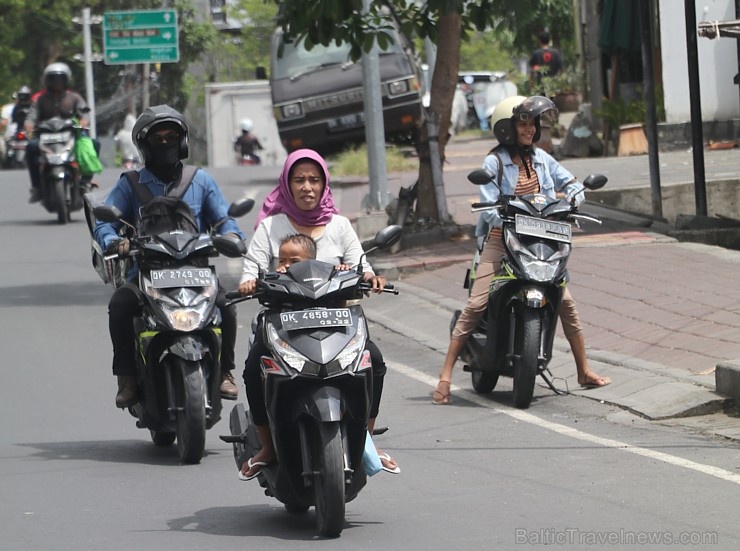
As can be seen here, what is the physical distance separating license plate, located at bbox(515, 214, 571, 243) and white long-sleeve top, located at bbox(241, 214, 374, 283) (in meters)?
2.57

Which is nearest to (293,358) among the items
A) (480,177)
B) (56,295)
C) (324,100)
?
(480,177)

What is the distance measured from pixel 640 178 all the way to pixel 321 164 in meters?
12.6

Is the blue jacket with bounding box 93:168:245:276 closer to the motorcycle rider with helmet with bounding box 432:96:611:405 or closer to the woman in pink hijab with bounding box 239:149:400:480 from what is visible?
the woman in pink hijab with bounding box 239:149:400:480

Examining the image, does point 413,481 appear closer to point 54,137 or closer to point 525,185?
point 525,185

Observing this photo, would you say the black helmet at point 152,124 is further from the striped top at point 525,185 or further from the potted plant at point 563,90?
the potted plant at point 563,90

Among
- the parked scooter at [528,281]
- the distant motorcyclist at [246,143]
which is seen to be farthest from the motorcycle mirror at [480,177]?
the distant motorcyclist at [246,143]

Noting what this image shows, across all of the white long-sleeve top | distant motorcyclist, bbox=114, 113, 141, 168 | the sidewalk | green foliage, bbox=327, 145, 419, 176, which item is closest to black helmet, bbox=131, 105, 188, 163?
the white long-sleeve top

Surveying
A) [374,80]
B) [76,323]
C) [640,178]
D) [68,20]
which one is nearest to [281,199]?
[76,323]

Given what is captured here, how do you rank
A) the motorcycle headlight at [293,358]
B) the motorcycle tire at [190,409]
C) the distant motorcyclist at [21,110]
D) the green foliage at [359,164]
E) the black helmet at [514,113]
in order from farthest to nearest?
the green foliage at [359,164] → the distant motorcyclist at [21,110] → the black helmet at [514,113] → the motorcycle tire at [190,409] → the motorcycle headlight at [293,358]

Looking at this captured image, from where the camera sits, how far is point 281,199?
6.75 metres

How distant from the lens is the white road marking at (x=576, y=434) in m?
7.20

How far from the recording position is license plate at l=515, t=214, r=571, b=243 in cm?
912

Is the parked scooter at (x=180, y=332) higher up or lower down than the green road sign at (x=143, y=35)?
lower down

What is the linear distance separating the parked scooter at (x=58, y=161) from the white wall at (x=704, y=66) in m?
8.56
